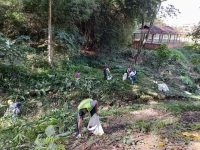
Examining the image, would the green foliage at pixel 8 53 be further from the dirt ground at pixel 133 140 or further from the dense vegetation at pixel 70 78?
the dirt ground at pixel 133 140

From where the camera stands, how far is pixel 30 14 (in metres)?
12.4

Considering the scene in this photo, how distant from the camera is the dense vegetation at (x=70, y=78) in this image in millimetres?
5309

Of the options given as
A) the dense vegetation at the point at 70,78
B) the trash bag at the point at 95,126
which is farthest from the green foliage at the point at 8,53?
the trash bag at the point at 95,126

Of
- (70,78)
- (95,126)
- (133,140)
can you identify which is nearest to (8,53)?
(70,78)

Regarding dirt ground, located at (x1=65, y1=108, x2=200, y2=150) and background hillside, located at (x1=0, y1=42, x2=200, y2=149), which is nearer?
dirt ground, located at (x1=65, y1=108, x2=200, y2=150)

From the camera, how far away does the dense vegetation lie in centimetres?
531

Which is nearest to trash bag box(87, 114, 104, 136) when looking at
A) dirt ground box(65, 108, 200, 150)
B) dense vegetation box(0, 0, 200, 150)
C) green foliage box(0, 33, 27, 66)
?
dirt ground box(65, 108, 200, 150)

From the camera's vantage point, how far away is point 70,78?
1027 centimetres

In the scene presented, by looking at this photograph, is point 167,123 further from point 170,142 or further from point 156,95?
point 156,95

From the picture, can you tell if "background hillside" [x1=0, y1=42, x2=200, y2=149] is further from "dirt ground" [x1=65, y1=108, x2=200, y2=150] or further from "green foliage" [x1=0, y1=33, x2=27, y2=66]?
"green foliage" [x1=0, y1=33, x2=27, y2=66]

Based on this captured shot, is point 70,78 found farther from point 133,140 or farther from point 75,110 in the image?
point 133,140

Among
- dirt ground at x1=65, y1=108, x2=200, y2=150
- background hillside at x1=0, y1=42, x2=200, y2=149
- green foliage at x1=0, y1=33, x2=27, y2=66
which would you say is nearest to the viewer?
dirt ground at x1=65, y1=108, x2=200, y2=150

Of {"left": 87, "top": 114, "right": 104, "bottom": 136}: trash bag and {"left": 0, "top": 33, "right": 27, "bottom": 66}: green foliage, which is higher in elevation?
{"left": 0, "top": 33, "right": 27, "bottom": 66}: green foliage

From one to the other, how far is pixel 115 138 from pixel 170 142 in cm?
125
